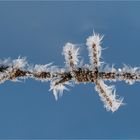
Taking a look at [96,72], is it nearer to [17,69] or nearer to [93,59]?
[93,59]

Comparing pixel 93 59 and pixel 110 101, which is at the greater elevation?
pixel 93 59

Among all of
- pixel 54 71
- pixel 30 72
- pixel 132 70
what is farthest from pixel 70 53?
pixel 132 70

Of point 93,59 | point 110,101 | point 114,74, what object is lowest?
point 110,101

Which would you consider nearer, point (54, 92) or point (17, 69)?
point (17, 69)

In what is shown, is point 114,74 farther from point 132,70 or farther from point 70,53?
point 70,53

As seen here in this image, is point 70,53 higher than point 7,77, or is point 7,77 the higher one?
point 70,53

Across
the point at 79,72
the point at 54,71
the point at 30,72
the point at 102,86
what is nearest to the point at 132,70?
the point at 102,86
